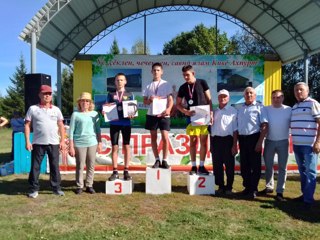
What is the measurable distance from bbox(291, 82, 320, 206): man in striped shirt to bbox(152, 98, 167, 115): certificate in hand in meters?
2.14

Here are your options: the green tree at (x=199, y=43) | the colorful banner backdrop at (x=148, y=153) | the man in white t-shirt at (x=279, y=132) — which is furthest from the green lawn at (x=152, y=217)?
the green tree at (x=199, y=43)

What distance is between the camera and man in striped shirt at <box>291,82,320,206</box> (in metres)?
5.62

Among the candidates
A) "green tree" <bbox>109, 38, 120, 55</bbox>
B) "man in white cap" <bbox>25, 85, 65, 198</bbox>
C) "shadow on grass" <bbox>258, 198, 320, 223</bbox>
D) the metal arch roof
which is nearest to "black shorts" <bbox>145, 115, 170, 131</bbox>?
"man in white cap" <bbox>25, 85, 65, 198</bbox>

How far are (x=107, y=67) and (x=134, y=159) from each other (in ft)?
35.8

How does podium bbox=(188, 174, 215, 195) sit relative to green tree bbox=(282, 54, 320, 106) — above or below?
below

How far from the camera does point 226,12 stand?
19969 mm

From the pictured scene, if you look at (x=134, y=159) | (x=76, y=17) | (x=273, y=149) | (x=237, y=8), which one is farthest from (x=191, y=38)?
(x=273, y=149)

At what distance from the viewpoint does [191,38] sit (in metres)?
41.3

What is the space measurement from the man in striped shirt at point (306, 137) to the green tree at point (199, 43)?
34348 mm

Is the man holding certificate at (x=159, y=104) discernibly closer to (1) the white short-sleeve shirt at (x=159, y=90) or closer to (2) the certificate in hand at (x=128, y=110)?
(1) the white short-sleeve shirt at (x=159, y=90)

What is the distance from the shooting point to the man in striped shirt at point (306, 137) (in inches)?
221

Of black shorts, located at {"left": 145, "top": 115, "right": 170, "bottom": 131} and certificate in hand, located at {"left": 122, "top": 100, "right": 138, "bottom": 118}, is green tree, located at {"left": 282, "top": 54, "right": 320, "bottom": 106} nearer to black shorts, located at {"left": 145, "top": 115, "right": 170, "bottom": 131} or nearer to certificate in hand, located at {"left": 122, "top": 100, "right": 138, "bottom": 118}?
black shorts, located at {"left": 145, "top": 115, "right": 170, "bottom": 131}

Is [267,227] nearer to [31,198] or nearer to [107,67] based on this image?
[31,198]

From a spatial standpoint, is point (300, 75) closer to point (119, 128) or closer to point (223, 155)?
point (223, 155)
